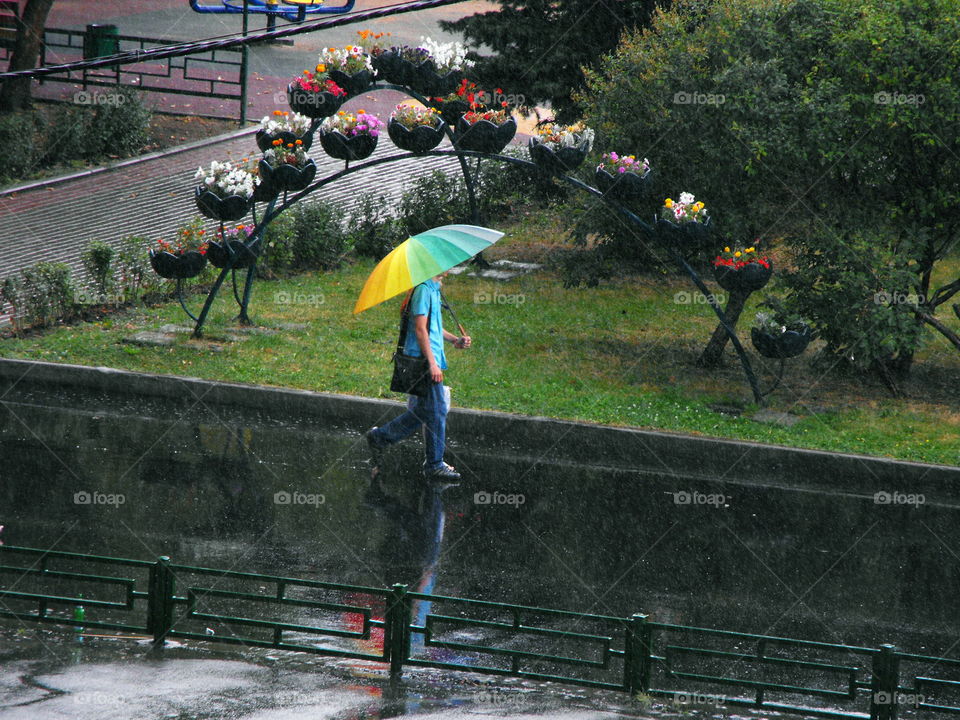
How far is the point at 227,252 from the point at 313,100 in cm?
180

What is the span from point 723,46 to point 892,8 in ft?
5.31

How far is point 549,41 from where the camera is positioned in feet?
62.8

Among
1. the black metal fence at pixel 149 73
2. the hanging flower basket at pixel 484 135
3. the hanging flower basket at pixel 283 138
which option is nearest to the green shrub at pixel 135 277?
the hanging flower basket at pixel 283 138

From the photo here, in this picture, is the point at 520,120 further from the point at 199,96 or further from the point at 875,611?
the point at 875,611

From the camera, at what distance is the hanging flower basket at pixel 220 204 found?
1291 centimetres

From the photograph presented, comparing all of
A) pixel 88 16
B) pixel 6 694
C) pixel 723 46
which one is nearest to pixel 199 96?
pixel 88 16

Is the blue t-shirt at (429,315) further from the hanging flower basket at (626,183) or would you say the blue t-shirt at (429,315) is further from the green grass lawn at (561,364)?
the hanging flower basket at (626,183)

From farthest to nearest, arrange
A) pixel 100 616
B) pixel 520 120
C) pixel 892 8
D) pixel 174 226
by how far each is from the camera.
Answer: pixel 520 120
pixel 174 226
pixel 892 8
pixel 100 616

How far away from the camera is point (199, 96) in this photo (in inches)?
930

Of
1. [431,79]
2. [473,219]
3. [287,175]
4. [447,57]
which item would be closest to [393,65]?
[431,79]

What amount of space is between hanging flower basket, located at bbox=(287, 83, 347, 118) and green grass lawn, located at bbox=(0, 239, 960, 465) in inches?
95.9

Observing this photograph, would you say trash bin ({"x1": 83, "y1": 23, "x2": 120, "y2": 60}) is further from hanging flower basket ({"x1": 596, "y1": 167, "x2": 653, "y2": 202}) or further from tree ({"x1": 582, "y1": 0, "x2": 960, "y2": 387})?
hanging flower basket ({"x1": 596, "y1": 167, "x2": 653, "y2": 202})

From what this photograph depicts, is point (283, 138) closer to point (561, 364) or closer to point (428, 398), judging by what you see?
point (561, 364)

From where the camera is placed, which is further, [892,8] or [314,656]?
[892,8]
